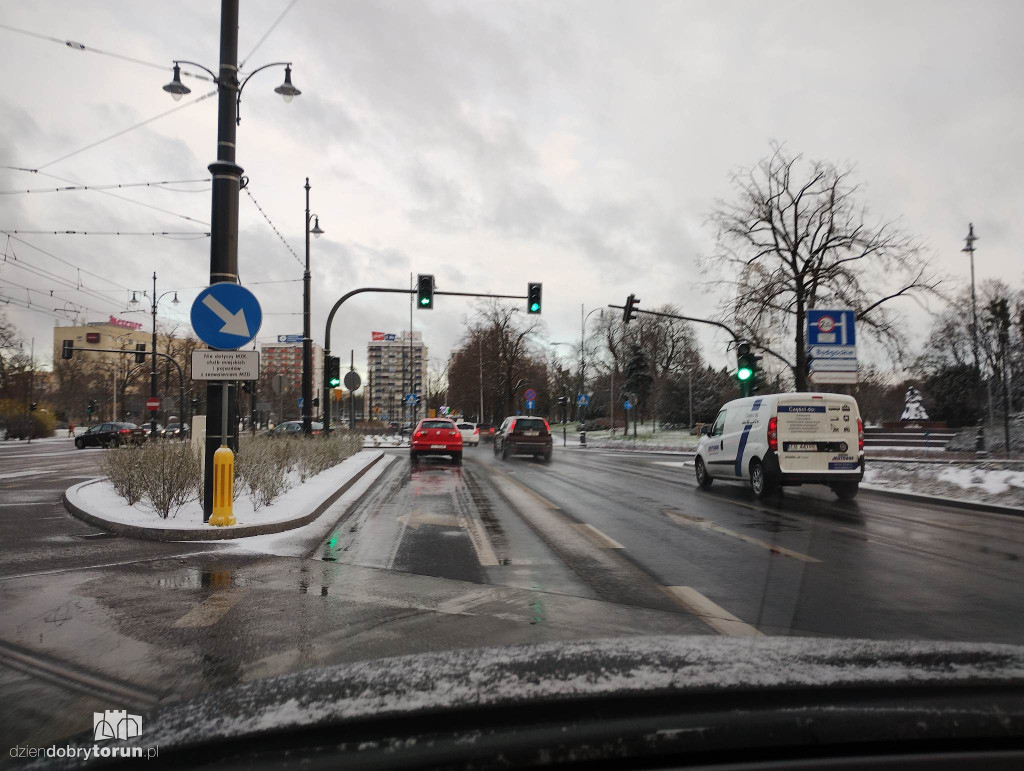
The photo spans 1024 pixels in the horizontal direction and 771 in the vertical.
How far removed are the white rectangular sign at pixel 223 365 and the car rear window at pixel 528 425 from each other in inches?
816

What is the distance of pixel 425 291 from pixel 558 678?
71.8ft

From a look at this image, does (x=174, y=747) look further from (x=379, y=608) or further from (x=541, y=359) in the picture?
(x=541, y=359)

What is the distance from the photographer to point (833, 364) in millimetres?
16234

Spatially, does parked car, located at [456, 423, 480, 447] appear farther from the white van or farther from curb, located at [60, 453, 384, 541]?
curb, located at [60, 453, 384, 541]

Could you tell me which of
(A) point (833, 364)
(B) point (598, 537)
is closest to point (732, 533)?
(B) point (598, 537)

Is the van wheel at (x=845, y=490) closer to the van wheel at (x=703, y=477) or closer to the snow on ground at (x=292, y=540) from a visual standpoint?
the van wheel at (x=703, y=477)

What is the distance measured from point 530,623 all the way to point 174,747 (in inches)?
137

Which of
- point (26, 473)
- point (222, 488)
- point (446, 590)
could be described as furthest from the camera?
point (26, 473)

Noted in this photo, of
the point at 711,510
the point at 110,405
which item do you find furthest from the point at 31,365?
the point at 711,510

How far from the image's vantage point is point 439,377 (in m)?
94.7

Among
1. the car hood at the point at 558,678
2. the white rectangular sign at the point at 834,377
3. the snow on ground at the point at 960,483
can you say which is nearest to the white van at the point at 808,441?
the snow on ground at the point at 960,483

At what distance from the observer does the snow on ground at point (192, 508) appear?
8.97 m

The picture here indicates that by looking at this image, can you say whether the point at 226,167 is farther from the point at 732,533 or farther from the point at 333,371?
the point at 333,371

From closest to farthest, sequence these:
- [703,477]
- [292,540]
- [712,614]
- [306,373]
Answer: [712,614] < [292,540] < [703,477] < [306,373]
